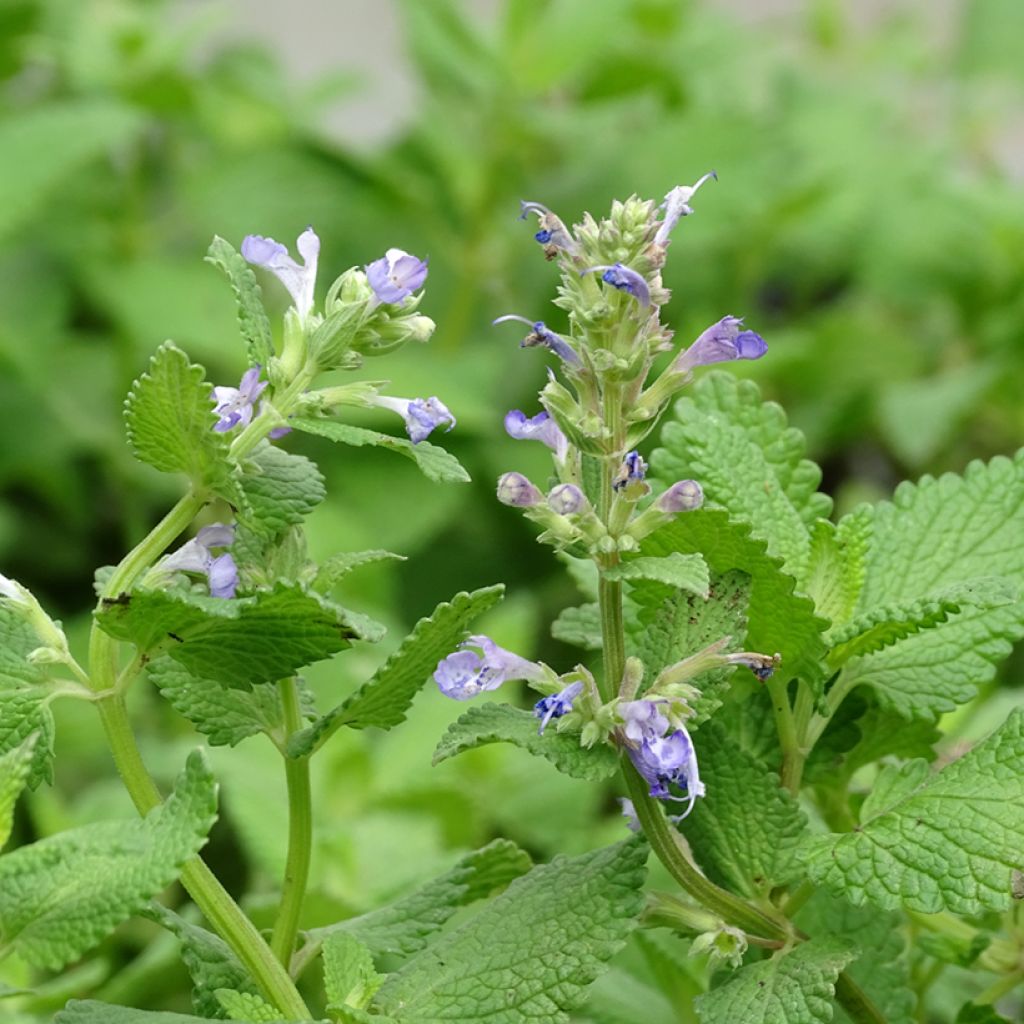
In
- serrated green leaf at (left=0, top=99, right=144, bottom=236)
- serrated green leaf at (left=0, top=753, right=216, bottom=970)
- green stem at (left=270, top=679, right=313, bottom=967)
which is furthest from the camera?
serrated green leaf at (left=0, top=99, right=144, bottom=236)

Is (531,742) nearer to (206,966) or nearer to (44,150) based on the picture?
(206,966)

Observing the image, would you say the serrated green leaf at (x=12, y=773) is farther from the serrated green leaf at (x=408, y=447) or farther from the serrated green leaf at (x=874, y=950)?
the serrated green leaf at (x=874, y=950)

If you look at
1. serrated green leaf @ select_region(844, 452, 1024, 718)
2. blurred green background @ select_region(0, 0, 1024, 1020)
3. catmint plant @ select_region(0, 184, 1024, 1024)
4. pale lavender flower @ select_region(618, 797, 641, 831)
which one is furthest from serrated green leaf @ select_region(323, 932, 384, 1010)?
blurred green background @ select_region(0, 0, 1024, 1020)

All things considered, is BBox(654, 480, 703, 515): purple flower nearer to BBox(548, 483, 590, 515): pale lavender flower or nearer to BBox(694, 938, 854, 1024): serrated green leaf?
BBox(548, 483, 590, 515): pale lavender flower

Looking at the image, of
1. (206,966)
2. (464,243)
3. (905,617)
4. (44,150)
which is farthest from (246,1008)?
(464,243)

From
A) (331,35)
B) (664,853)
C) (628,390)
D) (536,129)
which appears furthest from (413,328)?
(331,35)

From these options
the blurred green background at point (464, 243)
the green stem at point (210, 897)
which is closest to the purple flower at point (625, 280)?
the green stem at point (210, 897)
